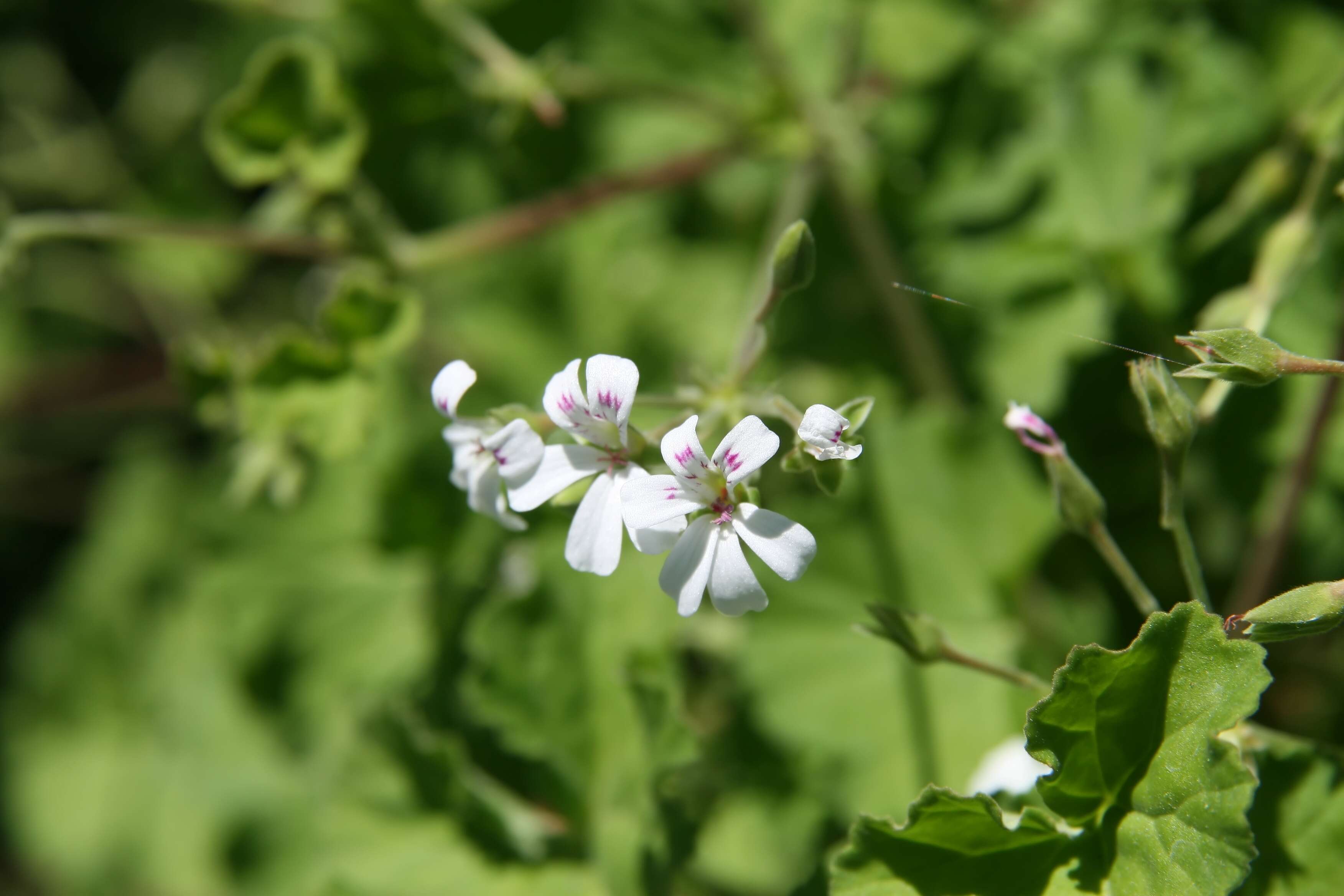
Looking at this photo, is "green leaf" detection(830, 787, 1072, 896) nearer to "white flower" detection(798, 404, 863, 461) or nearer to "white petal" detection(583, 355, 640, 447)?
"white flower" detection(798, 404, 863, 461)

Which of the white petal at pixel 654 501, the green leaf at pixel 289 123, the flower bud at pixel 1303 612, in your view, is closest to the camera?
the flower bud at pixel 1303 612

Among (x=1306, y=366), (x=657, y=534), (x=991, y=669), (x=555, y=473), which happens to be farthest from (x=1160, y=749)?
(x=555, y=473)

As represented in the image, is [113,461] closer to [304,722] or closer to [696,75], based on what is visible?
[304,722]

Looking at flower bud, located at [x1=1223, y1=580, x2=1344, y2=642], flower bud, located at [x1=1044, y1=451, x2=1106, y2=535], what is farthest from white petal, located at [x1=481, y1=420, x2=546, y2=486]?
flower bud, located at [x1=1223, y1=580, x2=1344, y2=642]

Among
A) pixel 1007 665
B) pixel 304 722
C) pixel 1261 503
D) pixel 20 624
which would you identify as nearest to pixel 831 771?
pixel 1007 665

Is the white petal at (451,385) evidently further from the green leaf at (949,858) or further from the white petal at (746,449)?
the green leaf at (949,858)

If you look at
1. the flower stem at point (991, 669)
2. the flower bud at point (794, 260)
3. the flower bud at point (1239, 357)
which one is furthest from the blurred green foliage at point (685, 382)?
the flower bud at point (1239, 357)

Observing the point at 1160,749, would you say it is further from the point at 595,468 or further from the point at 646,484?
the point at 595,468
